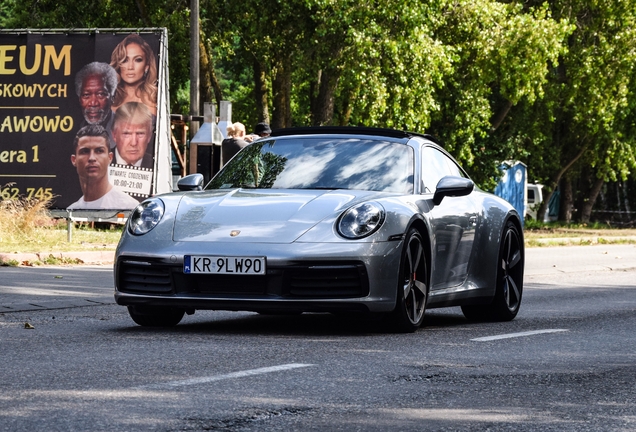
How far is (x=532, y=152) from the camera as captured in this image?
4497 cm

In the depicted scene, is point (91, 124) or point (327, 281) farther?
point (91, 124)

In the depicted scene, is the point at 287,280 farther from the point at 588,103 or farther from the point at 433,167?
the point at 588,103

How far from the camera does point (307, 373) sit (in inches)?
259

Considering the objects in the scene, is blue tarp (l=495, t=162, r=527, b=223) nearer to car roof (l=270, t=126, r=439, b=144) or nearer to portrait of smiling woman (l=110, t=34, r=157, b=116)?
portrait of smiling woman (l=110, t=34, r=157, b=116)

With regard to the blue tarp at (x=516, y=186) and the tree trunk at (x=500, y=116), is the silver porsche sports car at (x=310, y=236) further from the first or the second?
the blue tarp at (x=516, y=186)

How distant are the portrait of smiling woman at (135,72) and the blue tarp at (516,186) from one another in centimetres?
2810

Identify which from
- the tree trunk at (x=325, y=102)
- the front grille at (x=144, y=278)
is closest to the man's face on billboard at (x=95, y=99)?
the tree trunk at (x=325, y=102)

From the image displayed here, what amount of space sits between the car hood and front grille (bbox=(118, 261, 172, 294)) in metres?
0.25

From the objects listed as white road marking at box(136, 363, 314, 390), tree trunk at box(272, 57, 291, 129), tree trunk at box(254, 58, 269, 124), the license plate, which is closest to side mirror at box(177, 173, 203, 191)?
the license plate

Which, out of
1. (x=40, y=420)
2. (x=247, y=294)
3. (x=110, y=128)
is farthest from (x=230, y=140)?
(x=40, y=420)

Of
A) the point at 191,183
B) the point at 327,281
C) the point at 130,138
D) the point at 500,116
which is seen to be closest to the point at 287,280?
the point at 327,281

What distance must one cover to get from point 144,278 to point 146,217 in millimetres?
419

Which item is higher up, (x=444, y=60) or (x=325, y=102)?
(x=444, y=60)

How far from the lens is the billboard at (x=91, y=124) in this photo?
22.1 m
